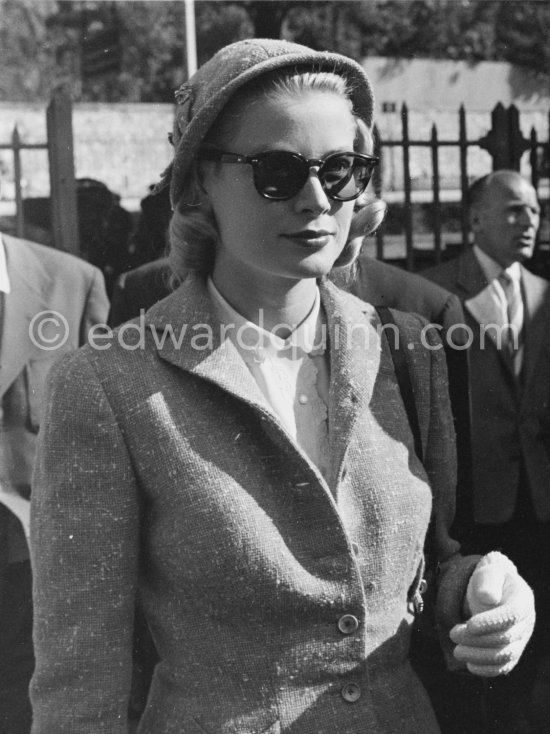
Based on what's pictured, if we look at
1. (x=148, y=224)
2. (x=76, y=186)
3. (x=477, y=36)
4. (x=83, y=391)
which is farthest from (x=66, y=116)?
(x=83, y=391)

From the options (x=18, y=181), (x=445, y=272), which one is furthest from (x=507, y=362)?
(x=18, y=181)

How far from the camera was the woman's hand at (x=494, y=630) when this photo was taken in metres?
1.25

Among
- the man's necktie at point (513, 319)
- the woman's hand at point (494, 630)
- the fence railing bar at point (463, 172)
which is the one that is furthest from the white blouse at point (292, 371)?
the fence railing bar at point (463, 172)

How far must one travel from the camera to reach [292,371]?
4.66 ft

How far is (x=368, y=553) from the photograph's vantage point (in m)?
1.32

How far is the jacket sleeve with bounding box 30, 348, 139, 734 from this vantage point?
1227 millimetres

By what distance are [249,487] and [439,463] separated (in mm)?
386

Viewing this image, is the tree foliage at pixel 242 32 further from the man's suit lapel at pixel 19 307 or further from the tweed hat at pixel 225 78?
the tweed hat at pixel 225 78

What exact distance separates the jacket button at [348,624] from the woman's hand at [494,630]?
0.14 meters

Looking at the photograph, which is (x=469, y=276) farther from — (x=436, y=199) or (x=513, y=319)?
(x=436, y=199)

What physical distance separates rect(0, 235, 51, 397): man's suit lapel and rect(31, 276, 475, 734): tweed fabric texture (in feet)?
4.89

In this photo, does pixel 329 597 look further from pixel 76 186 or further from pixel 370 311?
pixel 76 186

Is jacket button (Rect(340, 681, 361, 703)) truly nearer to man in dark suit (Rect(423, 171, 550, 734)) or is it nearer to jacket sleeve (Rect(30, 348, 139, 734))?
jacket sleeve (Rect(30, 348, 139, 734))

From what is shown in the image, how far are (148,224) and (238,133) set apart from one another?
2.13 meters
